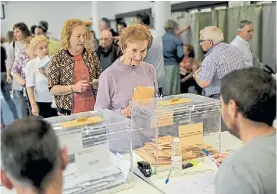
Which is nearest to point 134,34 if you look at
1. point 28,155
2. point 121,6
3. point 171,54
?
point 28,155

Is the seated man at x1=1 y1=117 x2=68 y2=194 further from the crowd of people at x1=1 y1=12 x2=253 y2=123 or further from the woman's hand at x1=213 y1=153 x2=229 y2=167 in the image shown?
the crowd of people at x1=1 y1=12 x2=253 y2=123

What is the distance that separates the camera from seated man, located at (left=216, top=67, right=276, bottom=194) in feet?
3.28

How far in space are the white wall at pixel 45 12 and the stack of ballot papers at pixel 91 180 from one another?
9.29m

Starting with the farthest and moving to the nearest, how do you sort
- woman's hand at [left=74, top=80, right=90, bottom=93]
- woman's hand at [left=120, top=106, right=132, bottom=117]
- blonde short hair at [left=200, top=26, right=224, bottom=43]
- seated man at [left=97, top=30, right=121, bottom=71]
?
seated man at [left=97, top=30, right=121, bottom=71]
blonde short hair at [left=200, top=26, right=224, bottom=43]
woman's hand at [left=74, top=80, right=90, bottom=93]
woman's hand at [left=120, top=106, right=132, bottom=117]

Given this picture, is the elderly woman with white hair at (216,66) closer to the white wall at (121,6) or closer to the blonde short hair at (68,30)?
the blonde short hair at (68,30)

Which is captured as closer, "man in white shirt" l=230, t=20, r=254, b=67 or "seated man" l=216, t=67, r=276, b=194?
"seated man" l=216, t=67, r=276, b=194

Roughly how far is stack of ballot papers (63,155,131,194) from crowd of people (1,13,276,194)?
366 millimetres

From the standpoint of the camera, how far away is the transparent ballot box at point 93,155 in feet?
4.67

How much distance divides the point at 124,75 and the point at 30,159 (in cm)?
120

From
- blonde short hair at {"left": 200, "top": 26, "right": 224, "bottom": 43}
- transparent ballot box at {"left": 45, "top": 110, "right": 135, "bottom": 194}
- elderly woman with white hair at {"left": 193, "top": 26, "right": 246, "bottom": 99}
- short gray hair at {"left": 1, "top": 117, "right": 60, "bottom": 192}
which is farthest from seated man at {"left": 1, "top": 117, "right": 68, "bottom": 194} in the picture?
blonde short hair at {"left": 200, "top": 26, "right": 224, "bottom": 43}

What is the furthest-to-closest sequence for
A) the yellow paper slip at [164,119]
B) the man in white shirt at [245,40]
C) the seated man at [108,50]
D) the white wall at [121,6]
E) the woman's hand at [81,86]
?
the white wall at [121,6] < the man in white shirt at [245,40] < the seated man at [108,50] < the woman's hand at [81,86] < the yellow paper slip at [164,119]

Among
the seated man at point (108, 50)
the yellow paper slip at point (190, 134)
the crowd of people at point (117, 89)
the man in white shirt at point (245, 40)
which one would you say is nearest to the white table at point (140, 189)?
the yellow paper slip at point (190, 134)

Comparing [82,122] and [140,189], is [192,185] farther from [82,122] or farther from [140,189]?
[82,122]

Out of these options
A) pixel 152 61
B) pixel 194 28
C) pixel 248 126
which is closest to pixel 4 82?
pixel 152 61
